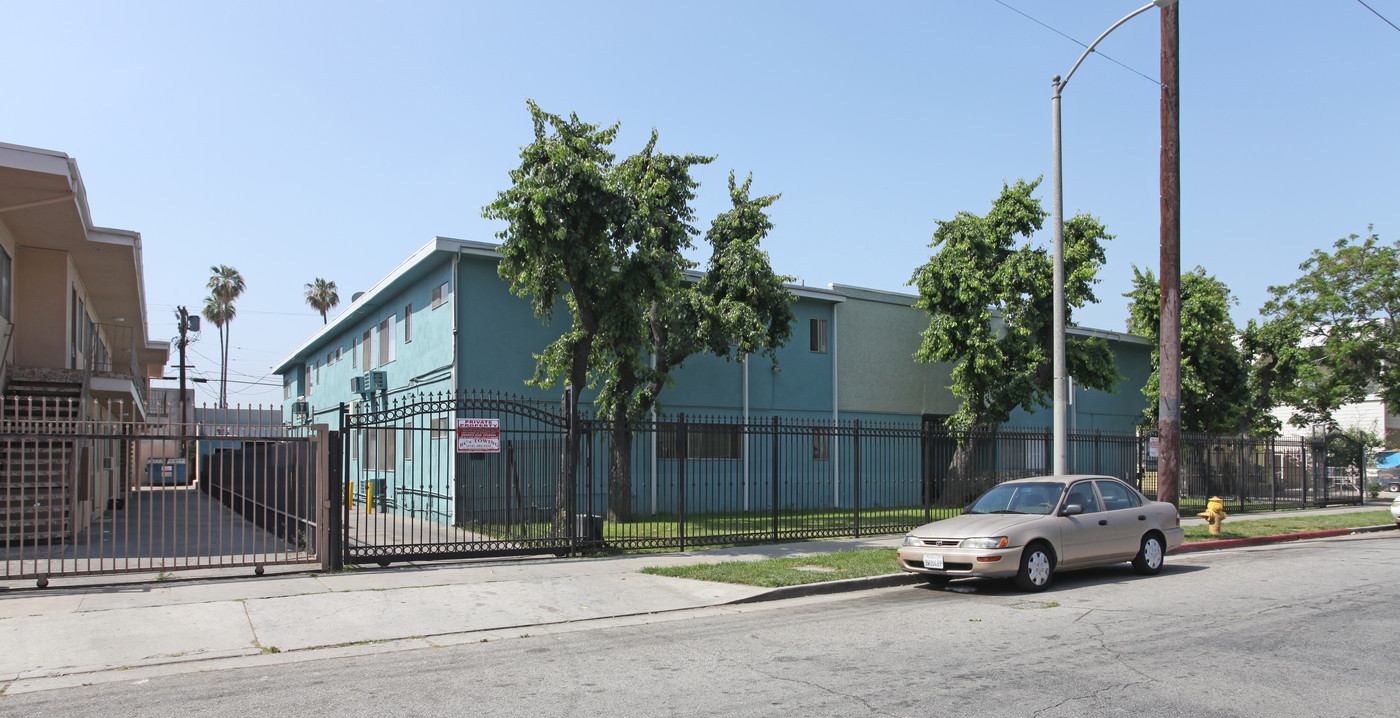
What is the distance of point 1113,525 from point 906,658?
6054 millimetres

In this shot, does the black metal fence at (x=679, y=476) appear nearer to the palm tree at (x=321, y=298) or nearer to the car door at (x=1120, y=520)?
the car door at (x=1120, y=520)

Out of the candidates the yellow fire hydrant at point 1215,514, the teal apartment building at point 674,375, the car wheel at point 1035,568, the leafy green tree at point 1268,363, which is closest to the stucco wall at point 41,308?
the teal apartment building at point 674,375

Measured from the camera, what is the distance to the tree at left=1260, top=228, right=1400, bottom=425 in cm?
3444

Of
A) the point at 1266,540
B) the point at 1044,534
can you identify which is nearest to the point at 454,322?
the point at 1044,534

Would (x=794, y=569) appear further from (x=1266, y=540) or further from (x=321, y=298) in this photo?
(x=321, y=298)

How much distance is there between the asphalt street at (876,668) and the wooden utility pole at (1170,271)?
687cm

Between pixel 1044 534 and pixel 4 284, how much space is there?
701 inches

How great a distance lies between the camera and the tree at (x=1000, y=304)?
24.8m

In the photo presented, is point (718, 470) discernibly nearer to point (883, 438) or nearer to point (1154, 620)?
point (883, 438)

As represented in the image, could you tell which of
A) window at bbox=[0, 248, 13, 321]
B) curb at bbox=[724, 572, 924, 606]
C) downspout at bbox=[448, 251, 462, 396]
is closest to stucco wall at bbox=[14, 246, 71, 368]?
window at bbox=[0, 248, 13, 321]

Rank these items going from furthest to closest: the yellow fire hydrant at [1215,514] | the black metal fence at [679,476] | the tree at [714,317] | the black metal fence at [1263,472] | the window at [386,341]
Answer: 1. the window at [386,341]
2. the black metal fence at [1263,472]
3. the tree at [714,317]
4. the yellow fire hydrant at [1215,514]
5. the black metal fence at [679,476]

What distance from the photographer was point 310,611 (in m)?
9.45

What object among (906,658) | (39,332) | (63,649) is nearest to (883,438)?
(906,658)

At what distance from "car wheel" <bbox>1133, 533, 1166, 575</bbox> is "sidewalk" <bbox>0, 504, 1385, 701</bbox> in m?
3.31
